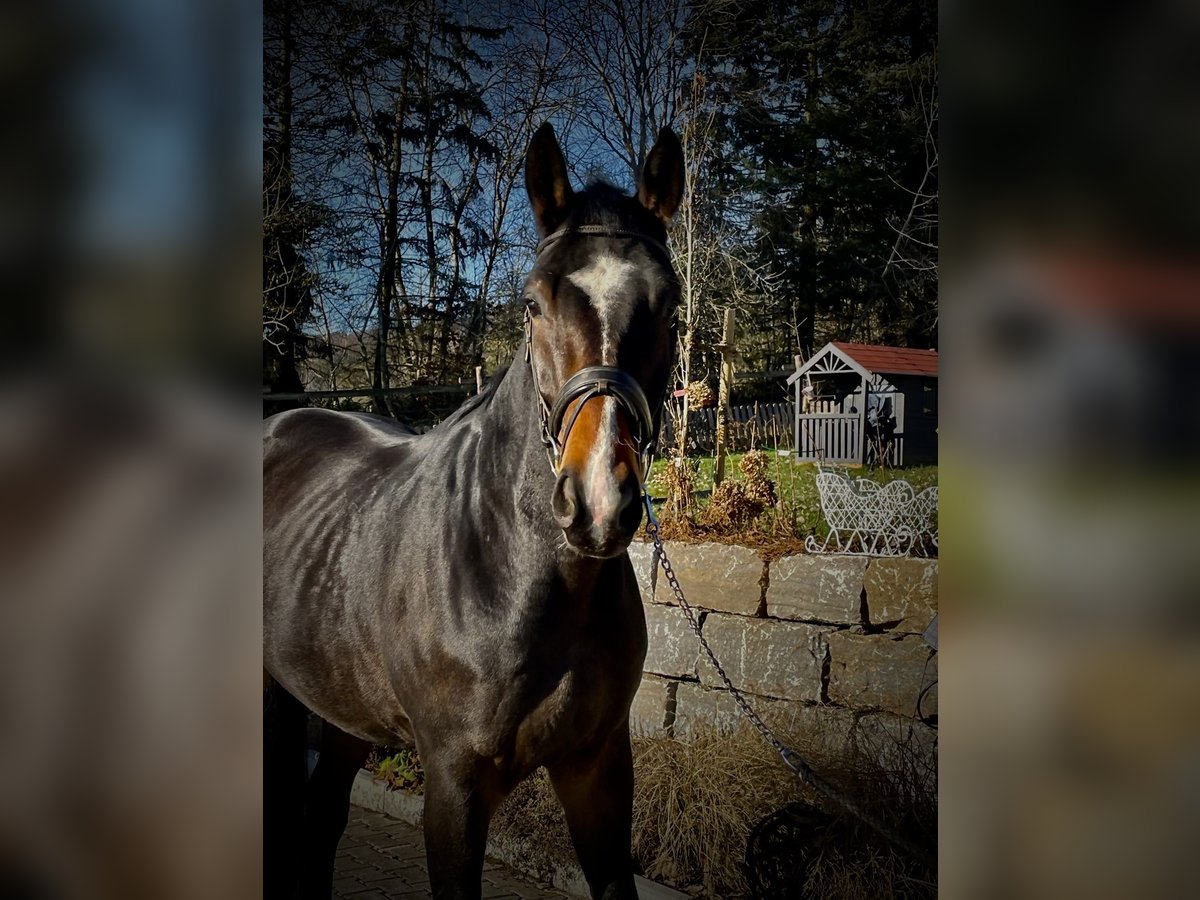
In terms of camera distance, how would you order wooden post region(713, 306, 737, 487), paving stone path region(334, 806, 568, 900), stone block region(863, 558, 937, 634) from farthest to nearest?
paving stone path region(334, 806, 568, 900) < wooden post region(713, 306, 737, 487) < stone block region(863, 558, 937, 634)

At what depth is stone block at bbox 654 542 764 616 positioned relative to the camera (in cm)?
279

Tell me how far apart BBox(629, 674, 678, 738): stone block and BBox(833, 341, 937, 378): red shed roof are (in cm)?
137

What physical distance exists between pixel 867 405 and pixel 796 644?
84 centimetres

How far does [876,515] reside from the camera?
7.55 feet

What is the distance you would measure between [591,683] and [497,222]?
1386mm

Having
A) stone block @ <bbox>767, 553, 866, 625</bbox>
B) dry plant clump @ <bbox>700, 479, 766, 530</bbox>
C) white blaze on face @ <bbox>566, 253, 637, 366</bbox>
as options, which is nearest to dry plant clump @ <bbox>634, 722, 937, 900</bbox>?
stone block @ <bbox>767, 553, 866, 625</bbox>

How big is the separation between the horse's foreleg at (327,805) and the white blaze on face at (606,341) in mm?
1780

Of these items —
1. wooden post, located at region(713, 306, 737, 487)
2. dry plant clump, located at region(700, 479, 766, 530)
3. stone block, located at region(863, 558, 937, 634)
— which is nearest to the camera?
stone block, located at region(863, 558, 937, 634)

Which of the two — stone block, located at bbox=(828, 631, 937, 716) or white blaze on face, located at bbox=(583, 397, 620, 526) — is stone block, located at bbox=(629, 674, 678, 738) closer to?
stone block, located at bbox=(828, 631, 937, 716)

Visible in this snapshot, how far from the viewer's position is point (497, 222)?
2559mm
